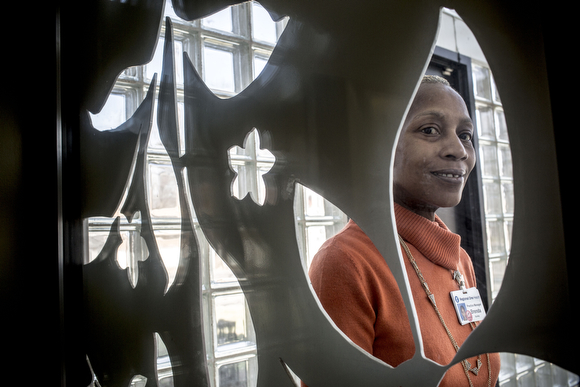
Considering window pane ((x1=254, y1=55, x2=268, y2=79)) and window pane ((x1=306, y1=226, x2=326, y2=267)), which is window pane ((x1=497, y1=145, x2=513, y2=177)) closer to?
window pane ((x1=306, y1=226, x2=326, y2=267))

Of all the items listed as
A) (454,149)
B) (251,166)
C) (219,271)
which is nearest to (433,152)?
(454,149)

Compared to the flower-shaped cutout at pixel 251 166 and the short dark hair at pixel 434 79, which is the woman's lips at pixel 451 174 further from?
the flower-shaped cutout at pixel 251 166

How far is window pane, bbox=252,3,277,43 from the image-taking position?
77cm

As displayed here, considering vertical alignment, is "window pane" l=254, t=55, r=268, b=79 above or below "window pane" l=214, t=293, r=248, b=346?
above

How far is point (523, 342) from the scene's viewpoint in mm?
475

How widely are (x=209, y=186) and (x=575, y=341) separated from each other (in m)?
0.64

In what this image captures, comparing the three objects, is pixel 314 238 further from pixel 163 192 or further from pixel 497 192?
pixel 163 192

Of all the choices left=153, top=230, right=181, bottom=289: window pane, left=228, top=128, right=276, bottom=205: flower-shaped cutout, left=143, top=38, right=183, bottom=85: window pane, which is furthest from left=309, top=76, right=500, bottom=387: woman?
left=143, top=38, right=183, bottom=85: window pane

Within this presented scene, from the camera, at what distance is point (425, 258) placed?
1.85 feet

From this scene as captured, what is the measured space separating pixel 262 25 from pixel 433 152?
422 mm

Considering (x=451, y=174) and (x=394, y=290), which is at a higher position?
(x=451, y=174)

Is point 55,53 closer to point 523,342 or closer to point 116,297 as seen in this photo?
point 116,297

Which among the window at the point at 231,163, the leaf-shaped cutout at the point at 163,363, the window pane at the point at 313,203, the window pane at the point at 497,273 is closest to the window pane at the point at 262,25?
the window at the point at 231,163

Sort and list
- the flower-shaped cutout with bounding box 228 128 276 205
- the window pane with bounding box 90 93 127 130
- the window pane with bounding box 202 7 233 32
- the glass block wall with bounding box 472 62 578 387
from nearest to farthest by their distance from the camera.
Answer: the glass block wall with bounding box 472 62 578 387
the flower-shaped cutout with bounding box 228 128 276 205
the window pane with bounding box 202 7 233 32
the window pane with bounding box 90 93 127 130
